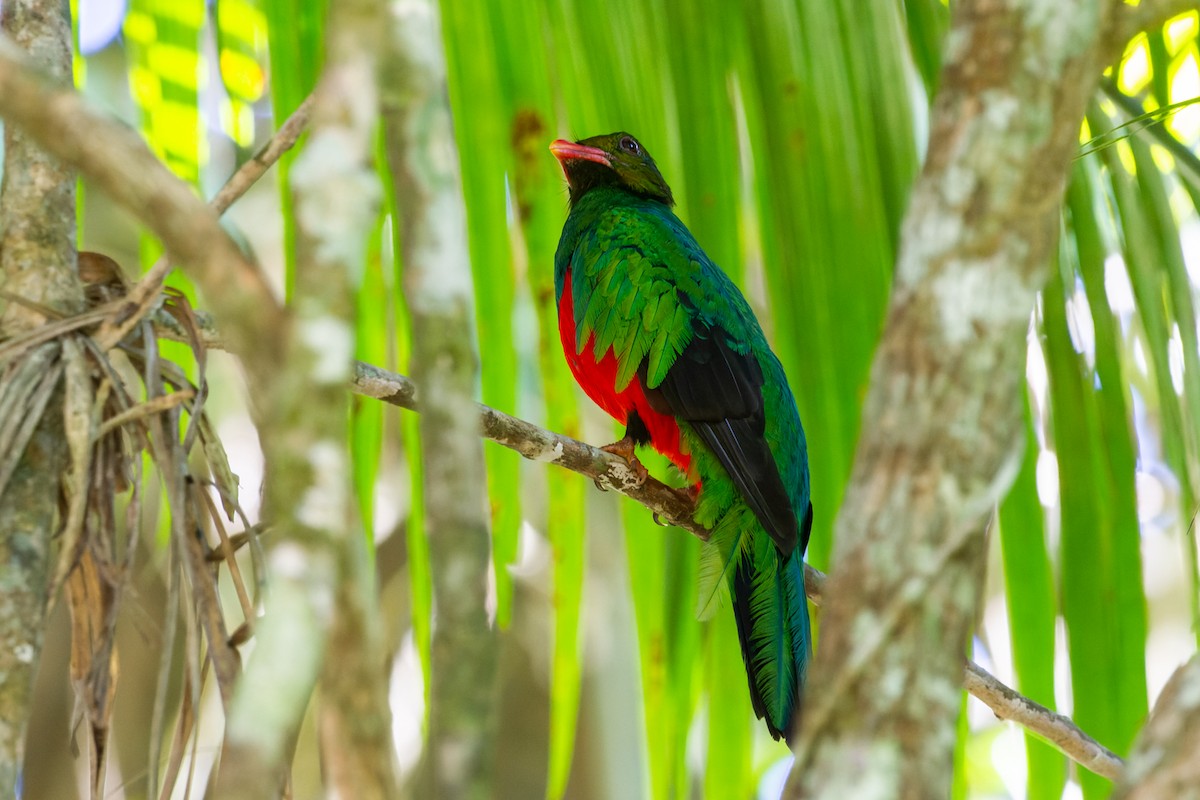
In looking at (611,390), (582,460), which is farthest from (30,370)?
(611,390)

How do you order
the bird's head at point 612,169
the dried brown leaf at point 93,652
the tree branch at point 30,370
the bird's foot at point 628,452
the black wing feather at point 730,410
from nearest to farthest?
the tree branch at point 30,370
the dried brown leaf at point 93,652
the black wing feather at point 730,410
the bird's foot at point 628,452
the bird's head at point 612,169

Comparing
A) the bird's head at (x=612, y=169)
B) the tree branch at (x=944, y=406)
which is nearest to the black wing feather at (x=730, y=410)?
the bird's head at (x=612, y=169)

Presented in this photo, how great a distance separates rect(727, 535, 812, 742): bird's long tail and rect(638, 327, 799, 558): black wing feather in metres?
0.08

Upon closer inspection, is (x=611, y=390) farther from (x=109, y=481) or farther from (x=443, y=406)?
(x=443, y=406)

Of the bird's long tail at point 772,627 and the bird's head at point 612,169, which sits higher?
the bird's head at point 612,169

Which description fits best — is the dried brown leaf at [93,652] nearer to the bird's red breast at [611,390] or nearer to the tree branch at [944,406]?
the tree branch at [944,406]

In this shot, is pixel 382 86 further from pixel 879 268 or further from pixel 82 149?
pixel 879 268

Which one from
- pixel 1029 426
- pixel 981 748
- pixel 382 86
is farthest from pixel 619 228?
pixel 981 748

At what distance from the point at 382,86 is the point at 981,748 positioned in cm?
991

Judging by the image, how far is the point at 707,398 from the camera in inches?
137

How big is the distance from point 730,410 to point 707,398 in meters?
0.07

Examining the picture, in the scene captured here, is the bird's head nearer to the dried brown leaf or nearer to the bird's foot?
the bird's foot

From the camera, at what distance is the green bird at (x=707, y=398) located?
313 cm

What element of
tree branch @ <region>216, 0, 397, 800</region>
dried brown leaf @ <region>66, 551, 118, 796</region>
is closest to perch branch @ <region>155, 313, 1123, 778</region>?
dried brown leaf @ <region>66, 551, 118, 796</region>
